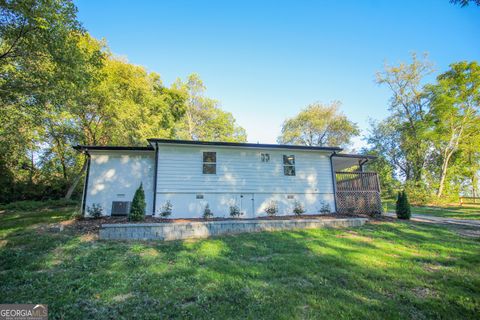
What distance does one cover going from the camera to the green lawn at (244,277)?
2.76 metres

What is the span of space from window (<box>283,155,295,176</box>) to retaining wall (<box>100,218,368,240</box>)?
3.04m

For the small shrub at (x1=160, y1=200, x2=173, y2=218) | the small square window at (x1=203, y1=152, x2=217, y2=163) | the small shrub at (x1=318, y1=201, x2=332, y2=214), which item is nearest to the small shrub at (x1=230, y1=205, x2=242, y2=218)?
the small square window at (x1=203, y1=152, x2=217, y2=163)

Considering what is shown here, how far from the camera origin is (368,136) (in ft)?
101

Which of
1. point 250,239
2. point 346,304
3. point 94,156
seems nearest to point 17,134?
point 94,156

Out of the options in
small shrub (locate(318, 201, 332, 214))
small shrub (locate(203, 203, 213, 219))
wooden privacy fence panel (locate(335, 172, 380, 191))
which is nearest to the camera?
small shrub (locate(203, 203, 213, 219))

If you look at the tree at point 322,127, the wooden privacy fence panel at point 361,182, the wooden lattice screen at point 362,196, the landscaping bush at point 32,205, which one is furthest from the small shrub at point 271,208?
the tree at point 322,127

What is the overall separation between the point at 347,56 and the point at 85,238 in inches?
603

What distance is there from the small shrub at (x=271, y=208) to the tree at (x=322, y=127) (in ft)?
68.8

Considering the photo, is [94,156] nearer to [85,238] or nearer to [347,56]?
[85,238]

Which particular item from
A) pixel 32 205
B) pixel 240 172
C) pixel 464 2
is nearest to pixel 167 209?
pixel 240 172

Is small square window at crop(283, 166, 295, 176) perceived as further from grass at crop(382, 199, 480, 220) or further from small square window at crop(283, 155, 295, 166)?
grass at crop(382, 199, 480, 220)

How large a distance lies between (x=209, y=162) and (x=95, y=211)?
520 cm

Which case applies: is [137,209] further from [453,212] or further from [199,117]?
[199,117]

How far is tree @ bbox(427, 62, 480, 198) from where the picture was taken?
19562 mm
